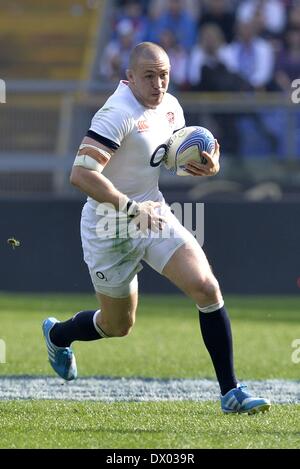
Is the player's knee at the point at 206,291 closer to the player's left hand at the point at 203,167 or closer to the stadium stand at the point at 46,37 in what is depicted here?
the player's left hand at the point at 203,167

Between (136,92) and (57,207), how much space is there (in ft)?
26.9

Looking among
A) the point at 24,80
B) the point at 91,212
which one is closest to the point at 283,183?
the point at 24,80

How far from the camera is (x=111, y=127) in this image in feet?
21.7

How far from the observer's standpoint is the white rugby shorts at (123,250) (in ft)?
22.0

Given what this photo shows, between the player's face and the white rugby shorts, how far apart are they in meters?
0.66

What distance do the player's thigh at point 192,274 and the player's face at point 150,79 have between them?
90 centimetres

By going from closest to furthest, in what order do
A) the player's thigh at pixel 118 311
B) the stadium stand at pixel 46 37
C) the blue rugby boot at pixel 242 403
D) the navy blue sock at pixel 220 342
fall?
the blue rugby boot at pixel 242 403, the navy blue sock at pixel 220 342, the player's thigh at pixel 118 311, the stadium stand at pixel 46 37

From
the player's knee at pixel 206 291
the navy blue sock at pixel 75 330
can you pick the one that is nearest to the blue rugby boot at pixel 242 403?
the player's knee at pixel 206 291

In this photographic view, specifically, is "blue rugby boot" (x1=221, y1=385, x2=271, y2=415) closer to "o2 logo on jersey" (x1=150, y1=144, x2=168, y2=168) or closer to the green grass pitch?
the green grass pitch

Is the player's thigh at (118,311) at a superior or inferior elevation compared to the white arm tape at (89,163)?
inferior

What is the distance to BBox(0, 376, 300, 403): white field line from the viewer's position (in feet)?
24.7

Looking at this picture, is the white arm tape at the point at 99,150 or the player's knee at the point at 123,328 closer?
the white arm tape at the point at 99,150

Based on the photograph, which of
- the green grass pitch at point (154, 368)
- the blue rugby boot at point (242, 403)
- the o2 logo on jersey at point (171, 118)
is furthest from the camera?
the o2 logo on jersey at point (171, 118)

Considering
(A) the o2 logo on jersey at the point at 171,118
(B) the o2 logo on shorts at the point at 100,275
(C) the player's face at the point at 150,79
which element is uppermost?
(C) the player's face at the point at 150,79
